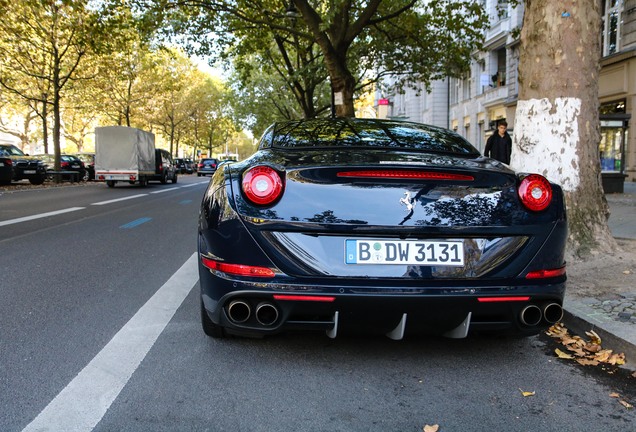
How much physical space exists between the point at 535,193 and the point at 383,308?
105cm

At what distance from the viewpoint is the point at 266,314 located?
A: 2.87 m

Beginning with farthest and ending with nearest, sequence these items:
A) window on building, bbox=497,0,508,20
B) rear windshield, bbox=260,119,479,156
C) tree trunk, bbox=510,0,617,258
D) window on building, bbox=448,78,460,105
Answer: window on building, bbox=448,78,460,105 → window on building, bbox=497,0,508,20 → tree trunk, bbox=510,0,617,258 → rear windshield, bbox=260,119,479,156

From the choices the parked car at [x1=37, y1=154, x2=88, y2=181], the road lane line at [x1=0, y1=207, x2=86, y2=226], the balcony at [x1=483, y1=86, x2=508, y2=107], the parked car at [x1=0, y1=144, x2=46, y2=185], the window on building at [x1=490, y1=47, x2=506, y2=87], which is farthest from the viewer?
the window on building at [x1=490, y1=47, x2=506, y2=87]

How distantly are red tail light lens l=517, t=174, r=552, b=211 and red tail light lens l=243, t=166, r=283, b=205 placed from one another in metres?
1.30

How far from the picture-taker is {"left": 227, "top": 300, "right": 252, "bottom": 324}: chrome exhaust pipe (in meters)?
2.86

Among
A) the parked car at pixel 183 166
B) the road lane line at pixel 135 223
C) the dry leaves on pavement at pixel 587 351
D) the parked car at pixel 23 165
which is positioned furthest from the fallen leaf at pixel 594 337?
the parked car at pixel 183 166

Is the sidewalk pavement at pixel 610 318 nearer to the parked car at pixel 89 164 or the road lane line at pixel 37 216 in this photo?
the road lane line at pixel 37 216

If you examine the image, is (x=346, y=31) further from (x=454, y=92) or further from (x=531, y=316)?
(x=454, y=92)

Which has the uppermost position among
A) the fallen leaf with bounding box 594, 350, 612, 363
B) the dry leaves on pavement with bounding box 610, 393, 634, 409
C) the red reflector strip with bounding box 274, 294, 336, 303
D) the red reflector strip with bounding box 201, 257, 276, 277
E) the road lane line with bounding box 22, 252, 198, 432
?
the red reflector strip with bounding box 201, 257, 276, 277

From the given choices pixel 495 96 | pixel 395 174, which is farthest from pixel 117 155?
pixel 395 174

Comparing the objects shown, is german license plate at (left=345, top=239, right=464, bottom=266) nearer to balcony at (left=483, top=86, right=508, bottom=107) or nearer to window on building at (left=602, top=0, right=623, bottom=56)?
window on building at (left=602, top=0, right=623, bottom=56)

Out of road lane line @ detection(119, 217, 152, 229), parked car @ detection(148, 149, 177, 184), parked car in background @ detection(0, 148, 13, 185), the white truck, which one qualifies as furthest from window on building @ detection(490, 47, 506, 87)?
road lane line @ detection(119, 217, 152, 229)

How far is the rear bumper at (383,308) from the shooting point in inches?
108

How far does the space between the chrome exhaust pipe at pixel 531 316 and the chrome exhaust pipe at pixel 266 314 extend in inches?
50.8
